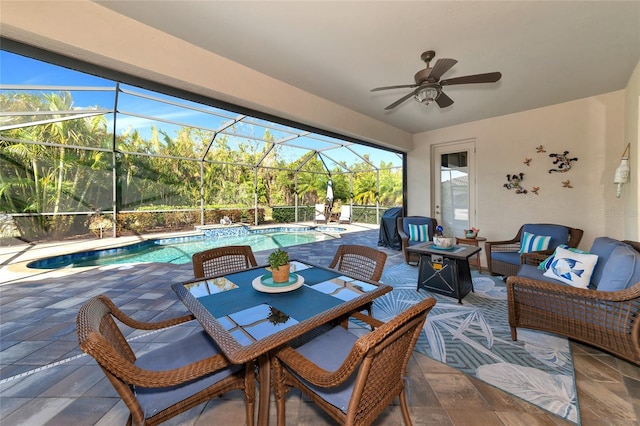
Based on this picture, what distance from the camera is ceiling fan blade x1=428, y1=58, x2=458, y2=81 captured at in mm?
2182

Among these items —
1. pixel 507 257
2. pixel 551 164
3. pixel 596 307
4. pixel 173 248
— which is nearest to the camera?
pixel 596 307

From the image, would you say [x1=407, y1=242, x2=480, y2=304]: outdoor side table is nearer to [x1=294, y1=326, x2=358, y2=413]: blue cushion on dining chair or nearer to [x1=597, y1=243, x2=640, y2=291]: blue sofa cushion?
[x1=597, y1=243, x2=640, y2=291]: blue sofa cushion

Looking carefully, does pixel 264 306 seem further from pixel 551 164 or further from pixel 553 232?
pixel 551 164

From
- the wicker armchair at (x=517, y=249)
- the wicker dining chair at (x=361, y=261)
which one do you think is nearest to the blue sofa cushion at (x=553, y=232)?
the wicker armchair at (x=517, y=249)

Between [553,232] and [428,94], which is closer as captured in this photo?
[428,94]

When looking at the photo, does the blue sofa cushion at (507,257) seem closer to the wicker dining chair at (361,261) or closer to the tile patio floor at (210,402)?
the tile patio floor at (210,402)

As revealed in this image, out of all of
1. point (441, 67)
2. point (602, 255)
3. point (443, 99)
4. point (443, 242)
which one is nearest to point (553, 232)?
point (602, 255)

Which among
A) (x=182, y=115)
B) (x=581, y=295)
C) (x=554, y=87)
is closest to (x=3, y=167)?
(x=182, y=115)

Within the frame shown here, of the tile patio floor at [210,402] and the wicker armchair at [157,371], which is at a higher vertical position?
the wicker armchair at [157,371]

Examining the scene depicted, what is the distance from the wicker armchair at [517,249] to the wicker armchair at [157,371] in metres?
3.84

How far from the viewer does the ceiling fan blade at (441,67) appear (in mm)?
2182

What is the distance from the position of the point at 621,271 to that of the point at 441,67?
219cm

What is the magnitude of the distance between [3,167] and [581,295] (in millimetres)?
10522

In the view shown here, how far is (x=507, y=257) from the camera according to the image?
147 inches
